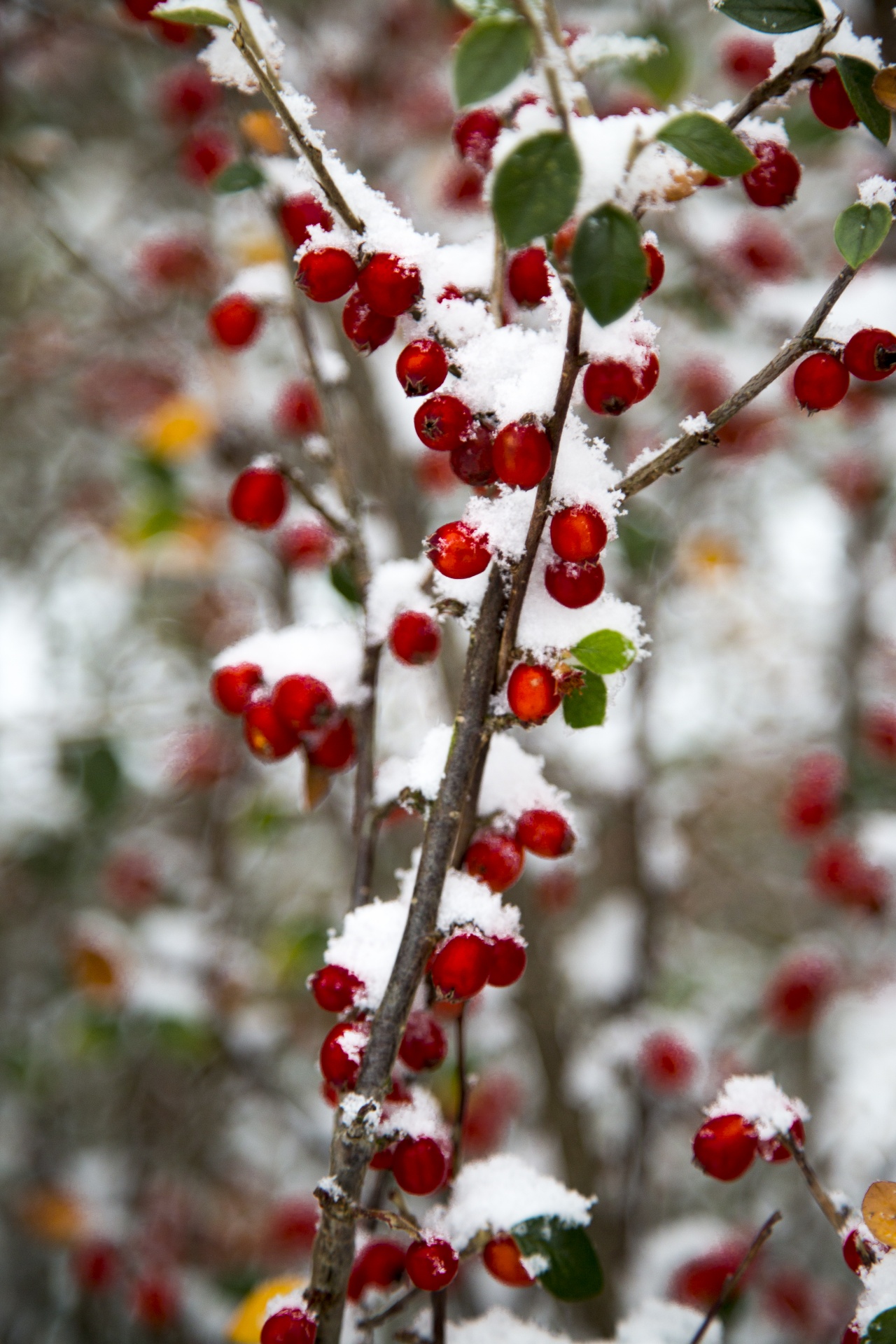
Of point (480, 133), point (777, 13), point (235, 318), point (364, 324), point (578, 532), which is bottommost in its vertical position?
point (578, 532)

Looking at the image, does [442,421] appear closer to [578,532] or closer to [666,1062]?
[578,532]

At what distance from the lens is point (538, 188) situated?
534 millimetres

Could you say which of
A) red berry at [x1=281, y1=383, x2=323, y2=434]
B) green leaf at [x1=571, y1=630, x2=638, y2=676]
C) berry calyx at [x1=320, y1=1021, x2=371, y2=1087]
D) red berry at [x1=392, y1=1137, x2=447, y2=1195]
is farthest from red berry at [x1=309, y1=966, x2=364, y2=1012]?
red berry at [x1=281, y1=383, x2=323, y2=434]

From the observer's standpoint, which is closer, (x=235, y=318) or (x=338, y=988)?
(x=338, y=988)

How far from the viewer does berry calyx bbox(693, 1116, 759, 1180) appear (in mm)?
794

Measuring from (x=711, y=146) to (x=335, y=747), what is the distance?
627 mm

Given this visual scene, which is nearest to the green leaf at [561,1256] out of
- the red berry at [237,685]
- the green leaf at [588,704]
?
the green leaf at [588,704]

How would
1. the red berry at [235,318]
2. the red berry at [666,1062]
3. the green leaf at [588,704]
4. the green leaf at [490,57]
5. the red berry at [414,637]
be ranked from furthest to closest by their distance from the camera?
the red berry at [666,1062], the red berry at [235,318], the red berry at [414,637], the green leaf at [588,704], the green leaf at [490,57]

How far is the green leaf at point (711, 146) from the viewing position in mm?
581

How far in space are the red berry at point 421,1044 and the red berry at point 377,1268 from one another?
22 centimetres

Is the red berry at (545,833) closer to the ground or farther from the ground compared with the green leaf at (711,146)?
closer to the ground

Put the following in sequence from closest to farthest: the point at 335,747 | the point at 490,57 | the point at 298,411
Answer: the point at 490,57, the point at 335,747, the point at 298,411

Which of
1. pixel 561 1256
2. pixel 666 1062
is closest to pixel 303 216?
pixel 561 1256

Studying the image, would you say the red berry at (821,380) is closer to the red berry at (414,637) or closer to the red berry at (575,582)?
the red berry at (575,582)
